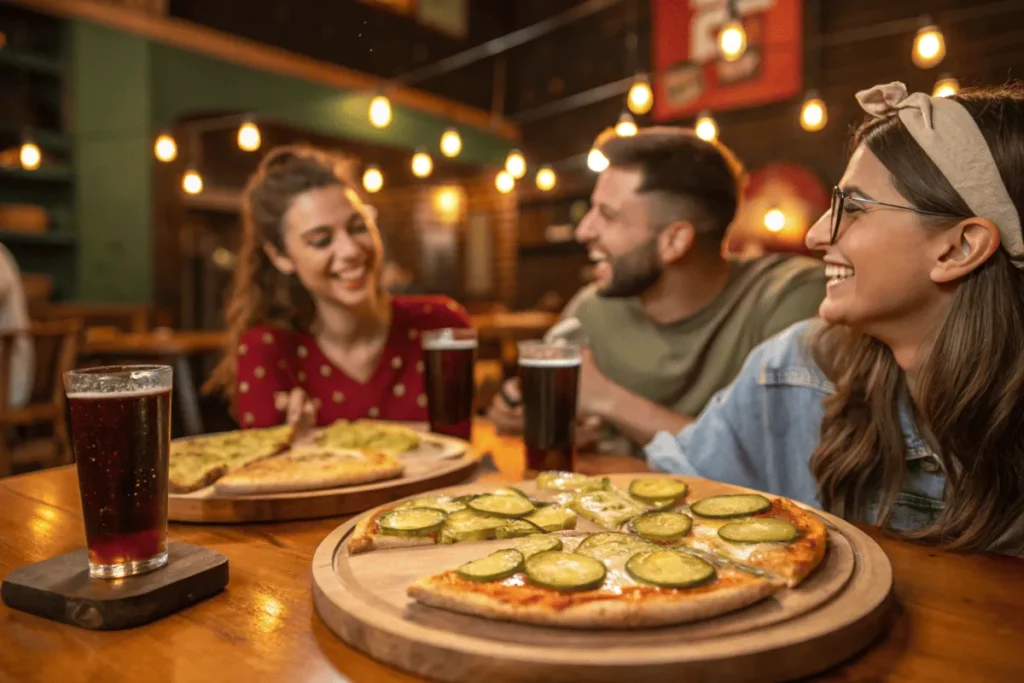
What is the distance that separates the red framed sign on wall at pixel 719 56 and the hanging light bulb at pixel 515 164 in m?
3.39

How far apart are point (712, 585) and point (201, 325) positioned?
1140 cm

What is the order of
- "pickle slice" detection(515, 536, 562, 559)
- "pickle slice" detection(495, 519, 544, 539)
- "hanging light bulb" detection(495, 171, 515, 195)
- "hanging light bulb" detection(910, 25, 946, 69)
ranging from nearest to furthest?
1. "pickle slice" detection(515, 536, 562, 559)
2. "pickle slice" detection(495, 519, 544, 539)
3. "hanging light bulb" detection(910, 25, 946, 69)
4. "hanging light bulb" detection(495, 171, 515, 195)

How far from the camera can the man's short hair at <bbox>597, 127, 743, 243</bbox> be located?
261 centimetres

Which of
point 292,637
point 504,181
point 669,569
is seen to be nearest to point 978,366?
point 669,569

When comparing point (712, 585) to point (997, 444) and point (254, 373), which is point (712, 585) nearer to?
point (997, 444)

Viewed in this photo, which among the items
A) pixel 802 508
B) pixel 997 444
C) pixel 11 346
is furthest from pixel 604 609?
pixel 11 346

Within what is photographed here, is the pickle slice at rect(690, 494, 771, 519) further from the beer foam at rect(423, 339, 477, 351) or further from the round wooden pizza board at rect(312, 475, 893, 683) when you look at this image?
the beer foam at rect(423, 339, 477, 351)

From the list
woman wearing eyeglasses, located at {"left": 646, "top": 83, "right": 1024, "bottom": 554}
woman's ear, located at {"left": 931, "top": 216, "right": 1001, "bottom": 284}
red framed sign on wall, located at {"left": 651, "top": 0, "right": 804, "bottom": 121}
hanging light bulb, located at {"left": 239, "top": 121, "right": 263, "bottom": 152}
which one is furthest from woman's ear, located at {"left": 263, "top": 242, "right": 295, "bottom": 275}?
red framed sign on wall, located at {"left": 651, "top": 0, "right": 804, "bottom": 121}

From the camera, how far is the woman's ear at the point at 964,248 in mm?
1322

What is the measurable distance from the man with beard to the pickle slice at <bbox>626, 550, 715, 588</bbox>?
156 cm

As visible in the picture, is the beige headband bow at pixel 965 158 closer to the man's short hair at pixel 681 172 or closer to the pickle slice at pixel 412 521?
the pickle slice at pixel 412 521

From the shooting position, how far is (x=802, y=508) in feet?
4.24

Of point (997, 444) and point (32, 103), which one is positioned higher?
point (32, 103)

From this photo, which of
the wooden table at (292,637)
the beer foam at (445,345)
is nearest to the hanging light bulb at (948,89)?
the wooden table at (292,637)
